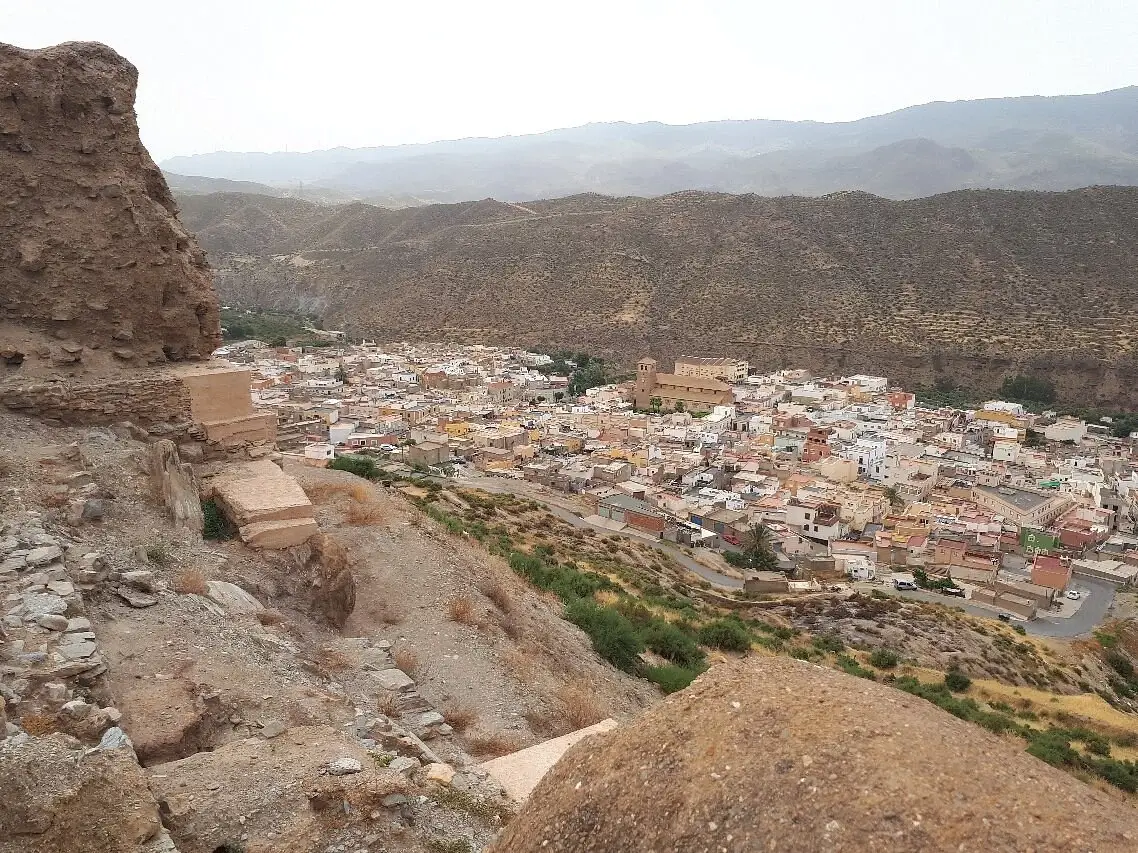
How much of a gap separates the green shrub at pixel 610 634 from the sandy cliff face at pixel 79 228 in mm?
5639

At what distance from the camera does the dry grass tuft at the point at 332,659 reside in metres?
5.99

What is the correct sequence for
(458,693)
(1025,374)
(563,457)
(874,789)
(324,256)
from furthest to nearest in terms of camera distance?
(324,256)
(1025,374)
(563,457)
(458,693)
(874,789)

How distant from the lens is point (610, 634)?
376 inches

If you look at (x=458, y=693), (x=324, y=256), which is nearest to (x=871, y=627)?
(x=458, y=693)

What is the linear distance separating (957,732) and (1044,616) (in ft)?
76.1

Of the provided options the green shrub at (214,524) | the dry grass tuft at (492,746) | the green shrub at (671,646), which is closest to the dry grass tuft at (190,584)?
the green shrub at (214,524)

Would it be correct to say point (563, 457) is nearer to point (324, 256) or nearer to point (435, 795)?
point (435, 795)

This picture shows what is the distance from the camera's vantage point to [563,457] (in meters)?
32.4

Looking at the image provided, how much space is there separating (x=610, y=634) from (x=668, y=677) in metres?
0.83

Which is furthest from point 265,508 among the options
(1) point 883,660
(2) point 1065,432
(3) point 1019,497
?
(2) point 1065,432

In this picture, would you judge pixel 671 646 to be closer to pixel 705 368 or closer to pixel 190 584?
pixel 190 584

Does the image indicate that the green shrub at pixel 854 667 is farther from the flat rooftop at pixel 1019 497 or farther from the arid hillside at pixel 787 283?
the arid hillside at pixel 787 283

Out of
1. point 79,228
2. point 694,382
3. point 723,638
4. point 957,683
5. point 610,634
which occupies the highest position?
point 79,228

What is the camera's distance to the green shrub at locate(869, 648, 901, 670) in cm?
1579
